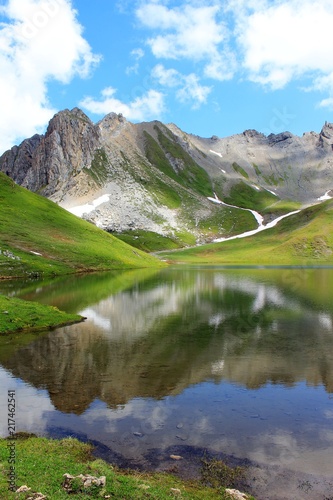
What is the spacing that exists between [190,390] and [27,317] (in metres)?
22.3

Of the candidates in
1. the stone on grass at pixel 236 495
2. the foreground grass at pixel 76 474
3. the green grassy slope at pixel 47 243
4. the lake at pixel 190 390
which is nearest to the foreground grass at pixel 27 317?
the lake at pixel 190 390

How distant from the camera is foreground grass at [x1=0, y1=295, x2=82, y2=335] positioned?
34906mm

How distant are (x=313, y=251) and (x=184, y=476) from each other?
195 m

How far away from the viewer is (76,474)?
12633mm

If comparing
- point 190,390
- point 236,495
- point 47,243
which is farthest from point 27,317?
point 47,243

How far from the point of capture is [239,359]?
27.3 m

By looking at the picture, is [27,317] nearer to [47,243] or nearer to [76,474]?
[76,474]

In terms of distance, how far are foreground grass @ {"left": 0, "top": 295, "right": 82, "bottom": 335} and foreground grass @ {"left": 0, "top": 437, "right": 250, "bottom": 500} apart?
21464 mm

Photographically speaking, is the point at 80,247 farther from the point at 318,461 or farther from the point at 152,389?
the point at 318,461

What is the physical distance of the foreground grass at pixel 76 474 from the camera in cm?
1150

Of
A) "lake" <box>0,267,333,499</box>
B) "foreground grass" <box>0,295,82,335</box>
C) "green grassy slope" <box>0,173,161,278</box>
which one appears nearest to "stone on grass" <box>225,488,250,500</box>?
"lake" <box>0,267,333,499</box>

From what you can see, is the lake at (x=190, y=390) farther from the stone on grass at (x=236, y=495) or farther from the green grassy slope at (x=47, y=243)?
the green grassy slope at (x=47, y=243)

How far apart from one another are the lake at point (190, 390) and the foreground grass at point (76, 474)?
38.8 inches

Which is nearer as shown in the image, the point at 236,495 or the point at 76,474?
the point at 236,495
